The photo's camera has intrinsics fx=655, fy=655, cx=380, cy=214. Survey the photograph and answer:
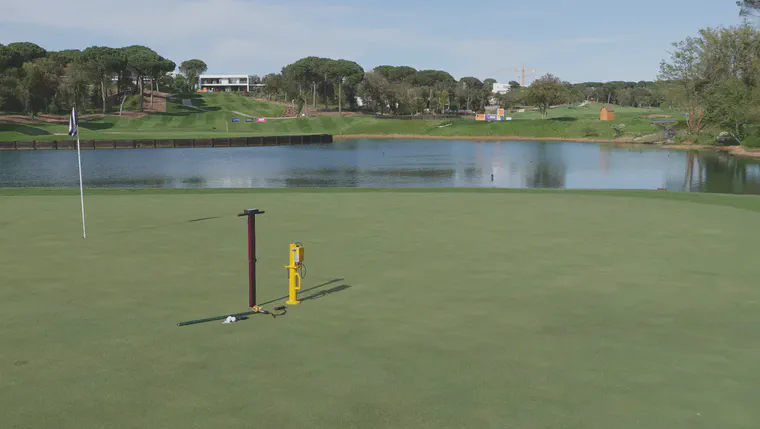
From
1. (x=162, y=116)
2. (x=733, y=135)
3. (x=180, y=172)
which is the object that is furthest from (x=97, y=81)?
(x=733, y=135)

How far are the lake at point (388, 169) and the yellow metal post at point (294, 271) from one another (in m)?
43.6

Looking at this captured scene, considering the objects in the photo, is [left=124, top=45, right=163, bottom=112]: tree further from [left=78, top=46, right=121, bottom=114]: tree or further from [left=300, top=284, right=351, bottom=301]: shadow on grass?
[left=300, top=284, right=351, bottom=301]: shadow on grass

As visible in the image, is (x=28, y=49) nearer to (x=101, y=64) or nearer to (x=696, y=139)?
(x=101, y=64)

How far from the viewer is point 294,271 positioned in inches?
475

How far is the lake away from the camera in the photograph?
194 ft

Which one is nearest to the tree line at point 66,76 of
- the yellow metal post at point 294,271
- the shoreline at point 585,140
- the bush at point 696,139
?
the shoreline at point 585,140

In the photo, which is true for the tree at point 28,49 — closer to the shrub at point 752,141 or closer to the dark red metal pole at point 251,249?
the shrub at point 752,141

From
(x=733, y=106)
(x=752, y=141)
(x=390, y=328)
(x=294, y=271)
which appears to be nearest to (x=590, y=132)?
(x=733, y=106)

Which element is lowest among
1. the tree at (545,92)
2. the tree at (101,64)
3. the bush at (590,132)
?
the bush at (590,132)

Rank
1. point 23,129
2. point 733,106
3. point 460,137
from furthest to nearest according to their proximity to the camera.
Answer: point 460,137, point 23,129, point 733,106

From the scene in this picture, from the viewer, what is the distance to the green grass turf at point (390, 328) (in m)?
7.94

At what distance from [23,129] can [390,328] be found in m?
142

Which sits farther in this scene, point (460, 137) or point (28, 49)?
point (28, 49)

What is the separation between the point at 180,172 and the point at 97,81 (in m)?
111
